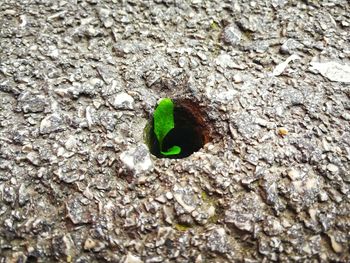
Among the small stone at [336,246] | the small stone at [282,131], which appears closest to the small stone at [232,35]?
the small stone at [282,131]

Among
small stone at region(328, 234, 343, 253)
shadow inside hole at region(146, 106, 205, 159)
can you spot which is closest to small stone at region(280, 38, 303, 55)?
shadow inside hole at region(146, 106, 205, 159)

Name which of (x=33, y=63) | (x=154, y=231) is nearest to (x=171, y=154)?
(x=154, y=231)

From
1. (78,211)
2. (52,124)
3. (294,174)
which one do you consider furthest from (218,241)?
(52,124)

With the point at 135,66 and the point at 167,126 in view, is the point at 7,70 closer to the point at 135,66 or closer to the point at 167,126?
the point at 135,66

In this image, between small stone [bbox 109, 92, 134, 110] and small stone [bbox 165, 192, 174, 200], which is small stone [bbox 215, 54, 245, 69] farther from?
small stone [bbox 165, 192, 174, 200]

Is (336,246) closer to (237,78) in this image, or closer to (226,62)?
(237,78)

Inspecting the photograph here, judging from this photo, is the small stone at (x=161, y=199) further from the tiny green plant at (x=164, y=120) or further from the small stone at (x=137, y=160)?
the tiny green plant at (x=164, y=120)
